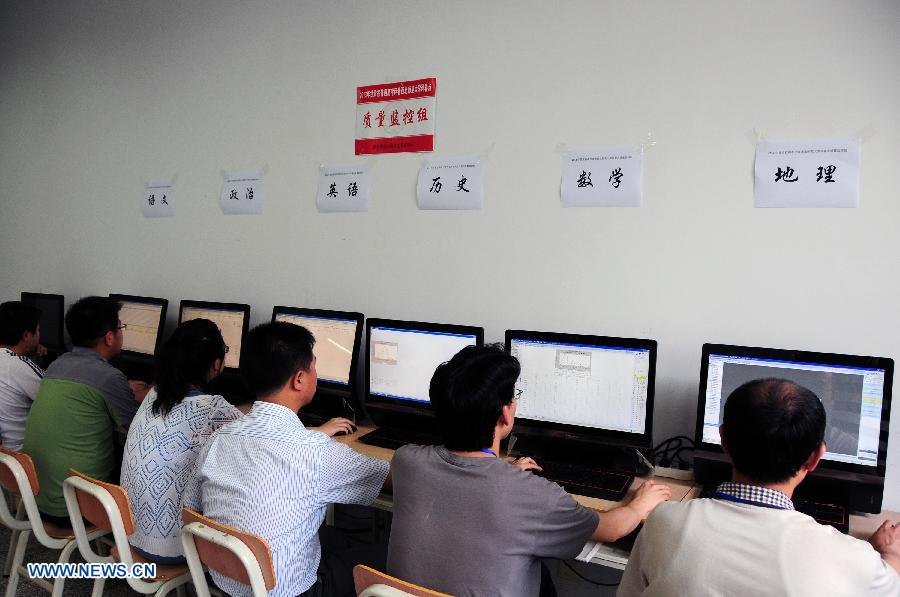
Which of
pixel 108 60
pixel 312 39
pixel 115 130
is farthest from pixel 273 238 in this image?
pixel 108 60

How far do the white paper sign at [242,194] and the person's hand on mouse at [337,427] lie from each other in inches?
49.6

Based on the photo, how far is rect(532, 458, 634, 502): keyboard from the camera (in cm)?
192

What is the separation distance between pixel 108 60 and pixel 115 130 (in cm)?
41

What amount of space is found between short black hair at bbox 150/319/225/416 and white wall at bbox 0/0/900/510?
861 mm

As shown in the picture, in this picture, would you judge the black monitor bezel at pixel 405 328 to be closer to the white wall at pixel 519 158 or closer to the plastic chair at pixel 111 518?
the white wall at pixel 519 158

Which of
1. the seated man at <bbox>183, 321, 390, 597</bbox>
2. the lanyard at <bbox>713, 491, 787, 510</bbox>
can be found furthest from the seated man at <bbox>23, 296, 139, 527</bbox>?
the lanyard at <bbox>713, 491, 787, 510</bbox>

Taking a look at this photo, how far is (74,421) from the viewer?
7.97 feet

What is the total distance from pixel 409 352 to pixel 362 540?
1073 millimetres

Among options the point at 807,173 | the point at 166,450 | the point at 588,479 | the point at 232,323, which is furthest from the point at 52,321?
the point at 807,173

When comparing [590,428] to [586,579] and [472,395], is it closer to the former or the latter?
[586,579]

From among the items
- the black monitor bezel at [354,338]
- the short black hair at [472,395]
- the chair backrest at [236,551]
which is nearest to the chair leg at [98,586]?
the chair backrest at [236,551]

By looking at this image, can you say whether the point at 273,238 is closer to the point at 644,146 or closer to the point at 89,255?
the point at 89,255

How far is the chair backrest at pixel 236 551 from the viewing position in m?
1.52

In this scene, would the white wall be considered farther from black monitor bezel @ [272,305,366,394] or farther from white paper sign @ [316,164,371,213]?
black monitor bezel @ [272,305,366,394]
